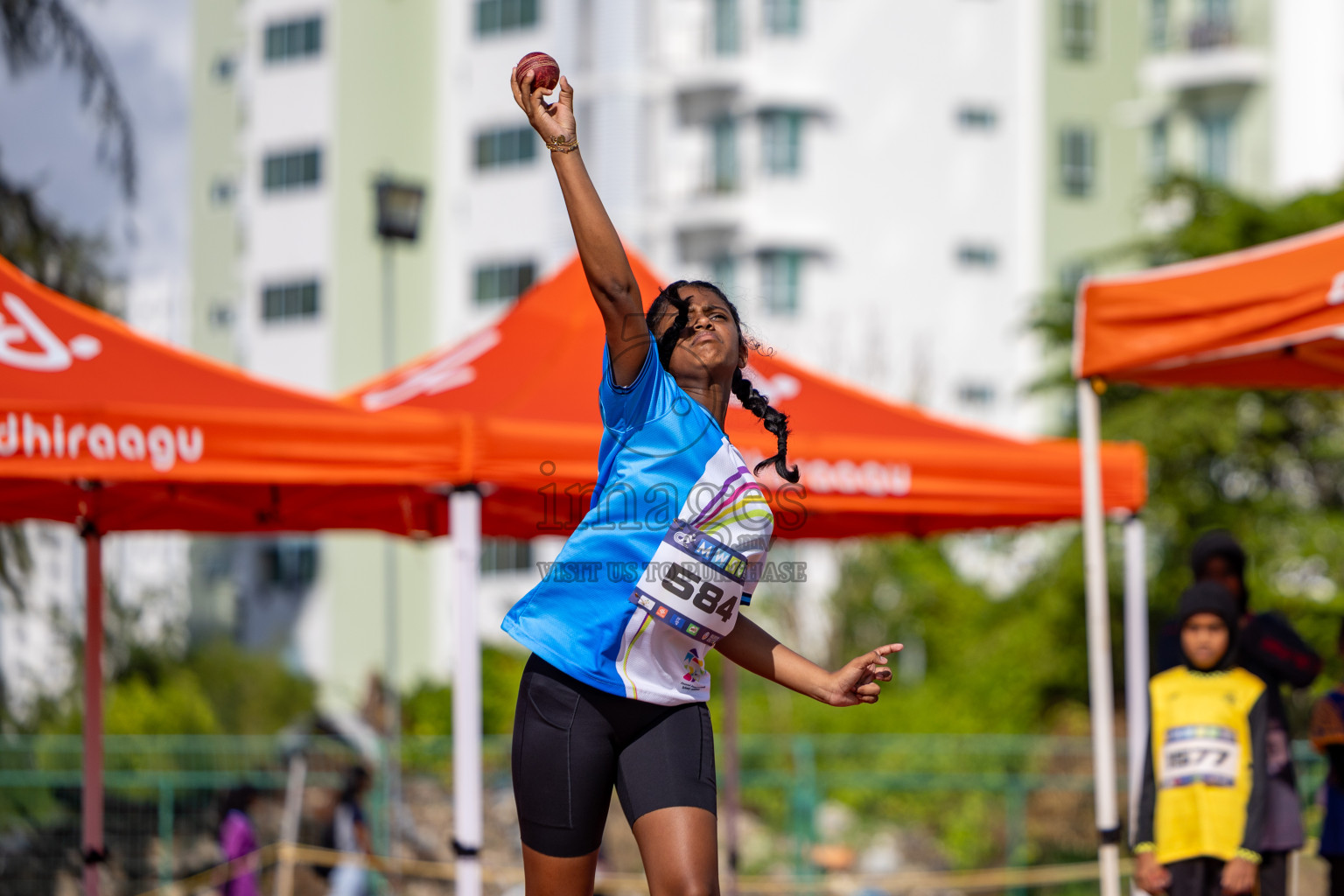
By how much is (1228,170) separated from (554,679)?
32.0 m

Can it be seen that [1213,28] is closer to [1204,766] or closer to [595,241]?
[1204,766]

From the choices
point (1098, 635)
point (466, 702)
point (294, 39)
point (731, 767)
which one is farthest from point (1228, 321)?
Result: point (294, 39)

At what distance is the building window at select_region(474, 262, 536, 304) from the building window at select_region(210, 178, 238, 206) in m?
7.11

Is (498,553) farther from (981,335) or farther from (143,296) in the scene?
(981,335)

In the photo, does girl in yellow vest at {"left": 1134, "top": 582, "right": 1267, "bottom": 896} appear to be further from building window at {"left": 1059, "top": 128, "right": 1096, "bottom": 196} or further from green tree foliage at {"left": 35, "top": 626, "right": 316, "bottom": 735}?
building window at {"left": 1059, "top": 128, "right": 1096, "bottom": 196}

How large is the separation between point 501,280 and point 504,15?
5732mm

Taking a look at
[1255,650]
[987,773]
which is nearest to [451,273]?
[987,773]

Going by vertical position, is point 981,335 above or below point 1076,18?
below

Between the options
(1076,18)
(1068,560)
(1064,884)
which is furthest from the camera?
(1076,18)

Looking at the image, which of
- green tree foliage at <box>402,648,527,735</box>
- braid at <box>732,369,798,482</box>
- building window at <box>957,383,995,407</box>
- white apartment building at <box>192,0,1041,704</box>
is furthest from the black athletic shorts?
building window at <box>957,383,995,407</box>

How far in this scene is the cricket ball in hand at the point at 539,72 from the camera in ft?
10.8

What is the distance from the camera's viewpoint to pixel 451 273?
116 ft

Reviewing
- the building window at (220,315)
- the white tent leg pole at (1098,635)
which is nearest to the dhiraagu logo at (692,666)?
the white tent leg pole at (1098,635)

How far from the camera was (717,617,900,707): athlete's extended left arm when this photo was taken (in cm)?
326
